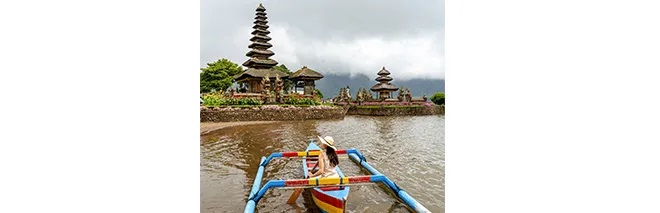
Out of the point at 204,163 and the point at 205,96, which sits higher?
the point at 205,96

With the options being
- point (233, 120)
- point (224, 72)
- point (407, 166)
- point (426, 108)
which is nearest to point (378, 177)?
point (407, 166)

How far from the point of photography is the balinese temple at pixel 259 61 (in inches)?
703

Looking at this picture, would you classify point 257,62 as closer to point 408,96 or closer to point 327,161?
point 408,96

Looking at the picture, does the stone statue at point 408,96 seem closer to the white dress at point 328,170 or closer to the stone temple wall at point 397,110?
the stone temple wall at point 397,110

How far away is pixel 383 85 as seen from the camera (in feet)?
78.2

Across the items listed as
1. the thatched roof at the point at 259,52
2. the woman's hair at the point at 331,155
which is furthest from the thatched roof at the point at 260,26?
the woman's hair at the point at 331,155

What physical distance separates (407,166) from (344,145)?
93.8 inches

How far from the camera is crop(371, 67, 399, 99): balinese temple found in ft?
77.9

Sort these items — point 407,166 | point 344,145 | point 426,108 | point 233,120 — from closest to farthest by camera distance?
point 407,166
point 344,145
point 233,120
point 426,108

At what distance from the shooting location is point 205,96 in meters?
12.4

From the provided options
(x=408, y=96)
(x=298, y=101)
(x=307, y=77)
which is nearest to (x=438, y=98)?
(x=408, y=96)

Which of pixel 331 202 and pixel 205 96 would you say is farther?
pixel 205 96
